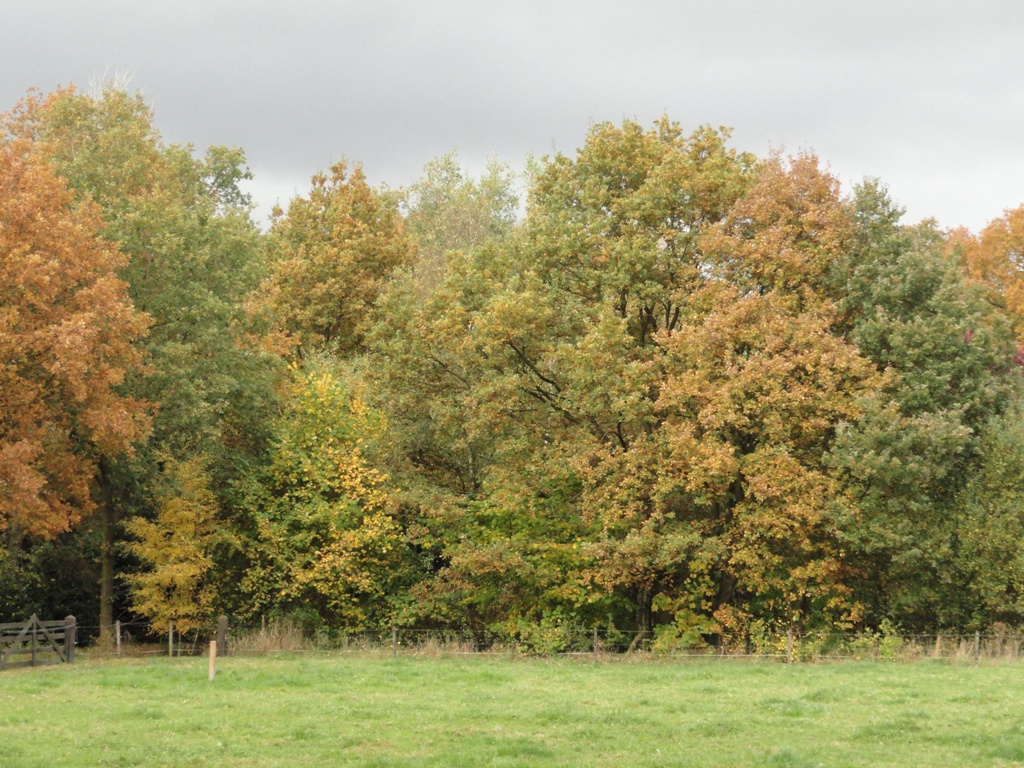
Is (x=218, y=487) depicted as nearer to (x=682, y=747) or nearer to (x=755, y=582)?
(x=755, y=582)

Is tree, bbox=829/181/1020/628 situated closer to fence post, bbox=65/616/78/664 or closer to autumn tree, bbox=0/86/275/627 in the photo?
autumn tree, bbox=0/86/275/627

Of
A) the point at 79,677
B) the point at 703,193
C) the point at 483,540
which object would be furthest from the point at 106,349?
the point at 703,193

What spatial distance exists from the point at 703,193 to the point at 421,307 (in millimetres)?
9285

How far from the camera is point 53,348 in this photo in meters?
27.2

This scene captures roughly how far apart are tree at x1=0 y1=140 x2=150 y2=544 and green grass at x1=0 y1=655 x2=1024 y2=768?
17.3 ft

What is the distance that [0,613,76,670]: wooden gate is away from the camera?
2702cm

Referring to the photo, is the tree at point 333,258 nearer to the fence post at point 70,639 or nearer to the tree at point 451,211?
the tree at point 451,211

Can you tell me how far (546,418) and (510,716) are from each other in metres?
16.4

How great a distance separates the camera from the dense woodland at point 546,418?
1145 inches

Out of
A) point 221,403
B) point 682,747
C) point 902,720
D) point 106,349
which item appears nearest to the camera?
point 682,747

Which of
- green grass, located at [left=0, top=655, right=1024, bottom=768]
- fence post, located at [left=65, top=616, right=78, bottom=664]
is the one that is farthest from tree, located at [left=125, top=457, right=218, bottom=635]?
green grass, located at [left=0, top=655, right=1024, bottom=768]

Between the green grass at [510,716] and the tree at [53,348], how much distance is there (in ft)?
17.3

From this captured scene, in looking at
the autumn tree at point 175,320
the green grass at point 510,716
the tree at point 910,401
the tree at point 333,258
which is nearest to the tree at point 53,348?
the autumn tree at point 175,320

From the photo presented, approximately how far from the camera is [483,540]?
3469cm
